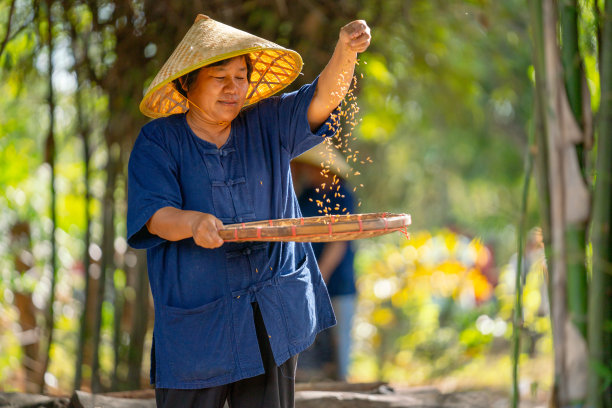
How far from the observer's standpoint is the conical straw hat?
69.9 inches

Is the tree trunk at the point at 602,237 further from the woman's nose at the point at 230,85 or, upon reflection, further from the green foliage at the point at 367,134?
the woman's nose at the point at 230,85

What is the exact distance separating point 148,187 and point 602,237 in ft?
3.65

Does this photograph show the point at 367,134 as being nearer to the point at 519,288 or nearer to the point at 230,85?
the point at 230,85

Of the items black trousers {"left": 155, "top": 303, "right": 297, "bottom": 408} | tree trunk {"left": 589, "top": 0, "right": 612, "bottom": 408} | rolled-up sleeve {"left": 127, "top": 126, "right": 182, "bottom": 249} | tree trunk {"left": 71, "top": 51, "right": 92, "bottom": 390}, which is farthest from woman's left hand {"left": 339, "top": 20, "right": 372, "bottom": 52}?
tree trunk {"left": 71, "top": 51, "right": 92, "bottom": 390}

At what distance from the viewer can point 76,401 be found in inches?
94.3

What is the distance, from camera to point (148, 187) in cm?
175

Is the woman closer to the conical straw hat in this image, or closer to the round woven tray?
the conical straw hat

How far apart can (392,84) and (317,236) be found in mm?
3670

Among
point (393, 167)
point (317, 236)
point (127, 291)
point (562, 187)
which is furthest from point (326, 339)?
point (393, 167)

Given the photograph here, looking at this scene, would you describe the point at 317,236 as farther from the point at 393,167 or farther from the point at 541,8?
the point at 393,167

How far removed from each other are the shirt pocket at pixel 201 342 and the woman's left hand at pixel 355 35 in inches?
27.1

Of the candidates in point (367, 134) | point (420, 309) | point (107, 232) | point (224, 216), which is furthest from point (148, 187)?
point (420, 309)

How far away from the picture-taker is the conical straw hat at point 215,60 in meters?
1.77

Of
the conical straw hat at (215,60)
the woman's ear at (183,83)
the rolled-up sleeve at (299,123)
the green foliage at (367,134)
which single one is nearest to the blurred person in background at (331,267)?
the green foliage at (367,134)
